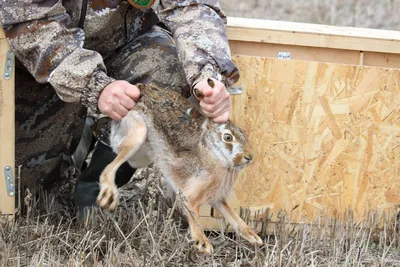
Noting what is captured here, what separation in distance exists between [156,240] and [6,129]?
0.93 metres

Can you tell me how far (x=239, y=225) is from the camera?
11.6 ft

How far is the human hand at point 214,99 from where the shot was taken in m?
3.40

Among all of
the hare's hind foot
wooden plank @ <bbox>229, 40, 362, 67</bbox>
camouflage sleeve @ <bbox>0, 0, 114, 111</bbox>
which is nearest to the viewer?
the hare's hind foot

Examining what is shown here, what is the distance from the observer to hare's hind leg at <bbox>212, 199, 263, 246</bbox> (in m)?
3.49

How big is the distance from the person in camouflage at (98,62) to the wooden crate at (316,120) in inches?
14.0

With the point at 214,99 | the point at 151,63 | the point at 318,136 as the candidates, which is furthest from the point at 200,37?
the point at 318,136

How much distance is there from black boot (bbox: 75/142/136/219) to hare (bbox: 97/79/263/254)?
26.8 inches

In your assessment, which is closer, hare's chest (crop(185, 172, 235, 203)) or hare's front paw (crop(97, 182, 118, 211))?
hare's front paw (crop(97, 182, 118, 211))

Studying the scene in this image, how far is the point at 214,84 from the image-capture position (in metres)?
3.43

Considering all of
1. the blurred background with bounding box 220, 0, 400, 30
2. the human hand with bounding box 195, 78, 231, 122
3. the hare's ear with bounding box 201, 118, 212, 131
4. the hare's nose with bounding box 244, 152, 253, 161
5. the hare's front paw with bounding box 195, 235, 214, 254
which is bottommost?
the blurred background with bounding box 220, 0, 400, 30

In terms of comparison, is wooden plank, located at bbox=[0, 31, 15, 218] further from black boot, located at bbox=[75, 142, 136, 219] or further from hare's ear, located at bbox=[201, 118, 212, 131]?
hare's ear, located at bbox=[201, 118, 212, 131]

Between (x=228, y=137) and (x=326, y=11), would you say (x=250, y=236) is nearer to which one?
(x=228, y=137)

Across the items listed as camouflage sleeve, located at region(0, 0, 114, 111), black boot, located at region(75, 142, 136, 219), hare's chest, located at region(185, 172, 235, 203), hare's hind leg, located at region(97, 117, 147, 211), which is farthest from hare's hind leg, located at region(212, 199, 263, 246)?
→ black boot, located at region(75, 142, 136, 219)

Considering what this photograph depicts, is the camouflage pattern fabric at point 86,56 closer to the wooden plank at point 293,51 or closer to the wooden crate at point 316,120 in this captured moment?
the wooden plank at point 293,51
